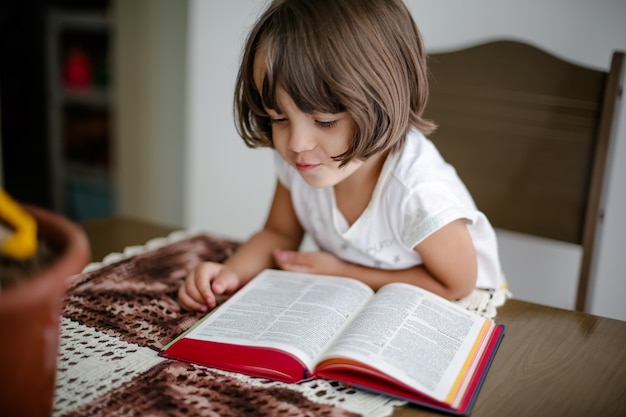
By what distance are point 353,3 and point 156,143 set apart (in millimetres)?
1539

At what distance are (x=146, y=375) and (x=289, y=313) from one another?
180 mm

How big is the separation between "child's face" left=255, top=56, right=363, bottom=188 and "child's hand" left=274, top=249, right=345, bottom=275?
0.12 meters

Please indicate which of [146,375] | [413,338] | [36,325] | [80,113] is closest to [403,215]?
[413,338]

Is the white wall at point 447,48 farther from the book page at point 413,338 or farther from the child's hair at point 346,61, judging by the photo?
the book page at point 413,338

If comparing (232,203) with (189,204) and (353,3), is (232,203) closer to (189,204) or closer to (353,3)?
(189,204)

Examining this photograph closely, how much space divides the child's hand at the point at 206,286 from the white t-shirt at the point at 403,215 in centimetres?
20

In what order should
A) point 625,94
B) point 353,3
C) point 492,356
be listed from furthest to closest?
point 625,94
point 353,3
point 492,356

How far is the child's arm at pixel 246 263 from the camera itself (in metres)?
0.80

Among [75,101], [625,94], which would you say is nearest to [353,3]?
[625,94]

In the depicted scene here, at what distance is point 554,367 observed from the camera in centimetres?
67

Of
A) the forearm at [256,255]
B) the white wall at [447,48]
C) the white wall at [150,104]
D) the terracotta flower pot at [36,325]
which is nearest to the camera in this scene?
→ the terracotta flower pot at [36,325]

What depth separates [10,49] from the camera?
272 centimetres

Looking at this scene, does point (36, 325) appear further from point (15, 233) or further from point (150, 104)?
point (150, 104)

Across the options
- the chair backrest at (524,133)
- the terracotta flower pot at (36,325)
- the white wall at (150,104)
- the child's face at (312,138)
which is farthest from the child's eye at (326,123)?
the white wall at (150,104)
